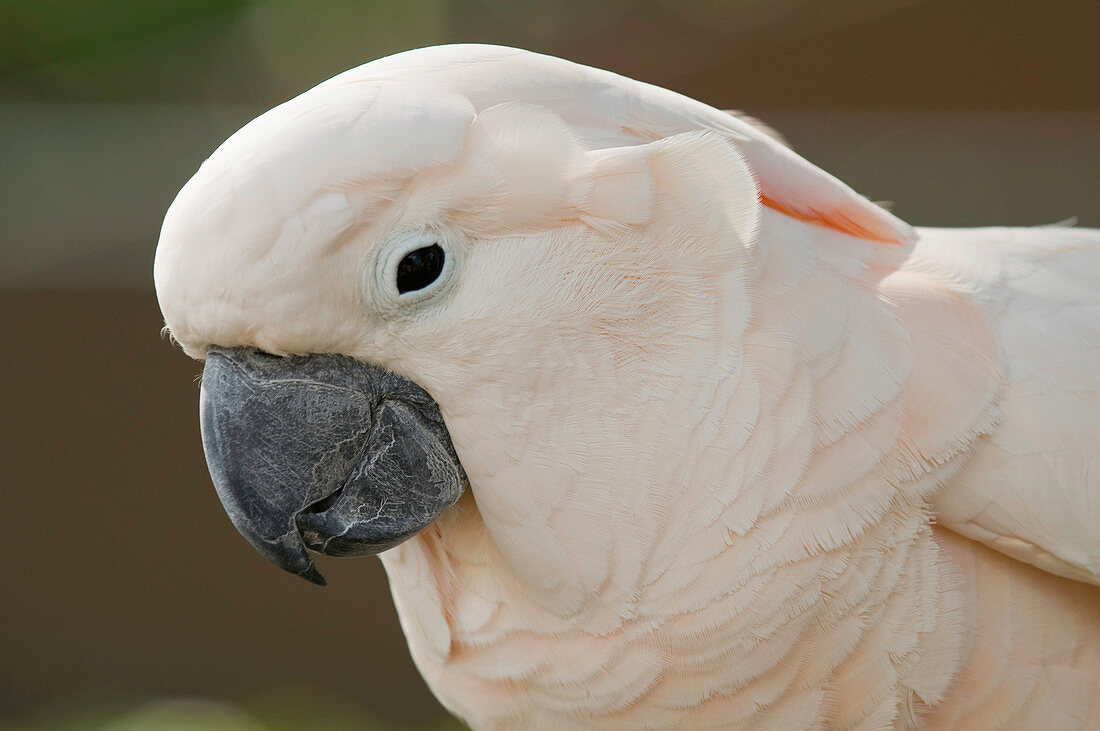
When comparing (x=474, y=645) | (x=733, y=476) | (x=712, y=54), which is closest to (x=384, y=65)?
(x=733, y=476)

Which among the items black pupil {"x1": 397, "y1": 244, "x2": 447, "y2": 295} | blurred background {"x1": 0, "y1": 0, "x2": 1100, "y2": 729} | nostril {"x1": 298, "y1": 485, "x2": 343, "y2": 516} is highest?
black pupil {"x1": 397, "y1": 244, "x2": 447, "y2": 295}

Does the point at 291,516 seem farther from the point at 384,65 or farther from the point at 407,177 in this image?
the point at 384,65

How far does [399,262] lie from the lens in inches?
45.1

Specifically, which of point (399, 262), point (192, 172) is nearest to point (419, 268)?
point (399, 262)

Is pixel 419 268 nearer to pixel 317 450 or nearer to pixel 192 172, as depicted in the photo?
pixel 317 450

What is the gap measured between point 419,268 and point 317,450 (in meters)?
0.26

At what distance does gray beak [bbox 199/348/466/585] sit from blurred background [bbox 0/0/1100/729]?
9.14 ft

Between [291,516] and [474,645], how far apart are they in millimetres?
343

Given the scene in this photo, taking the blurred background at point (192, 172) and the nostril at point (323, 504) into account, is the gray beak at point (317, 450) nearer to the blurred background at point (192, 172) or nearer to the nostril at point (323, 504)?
the nostril at point (323, 504)

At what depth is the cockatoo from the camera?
3.75ft

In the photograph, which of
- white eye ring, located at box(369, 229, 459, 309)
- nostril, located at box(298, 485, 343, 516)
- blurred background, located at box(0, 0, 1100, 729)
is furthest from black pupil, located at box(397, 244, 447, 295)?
blurred background, located at box(0, 0, 1100, 729)

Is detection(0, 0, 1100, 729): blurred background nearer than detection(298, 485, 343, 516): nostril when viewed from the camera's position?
No

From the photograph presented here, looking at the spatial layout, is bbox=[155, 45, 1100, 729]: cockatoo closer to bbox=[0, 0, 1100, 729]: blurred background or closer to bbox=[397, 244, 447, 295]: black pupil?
bbox=[397, 244, 447, 295]: black pupil

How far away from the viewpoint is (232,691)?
4.54 m
